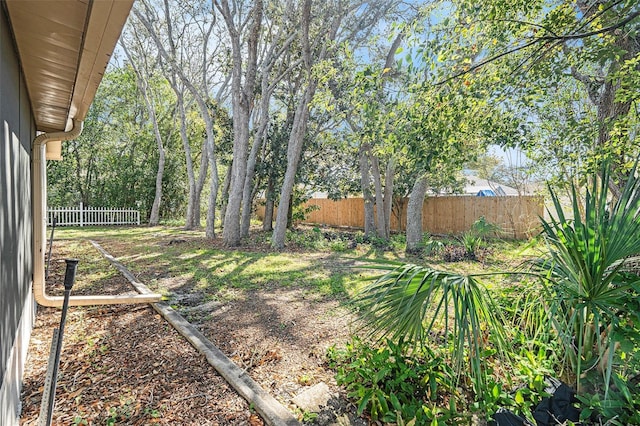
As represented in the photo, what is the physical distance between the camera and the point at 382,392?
2049 millimetres

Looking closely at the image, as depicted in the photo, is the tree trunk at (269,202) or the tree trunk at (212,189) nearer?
the tree trunk at (212,189)

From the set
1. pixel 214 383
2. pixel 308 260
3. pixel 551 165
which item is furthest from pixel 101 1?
pixel 551 165

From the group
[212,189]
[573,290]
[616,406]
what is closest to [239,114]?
[212,189]

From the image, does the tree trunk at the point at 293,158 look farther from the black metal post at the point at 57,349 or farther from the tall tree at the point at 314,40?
the black metal post at the point at 57,349

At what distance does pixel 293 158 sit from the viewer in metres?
8.21

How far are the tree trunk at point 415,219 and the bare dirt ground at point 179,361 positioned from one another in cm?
457

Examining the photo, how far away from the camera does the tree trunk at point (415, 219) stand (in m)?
8.13

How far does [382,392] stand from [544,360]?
1.23 meters

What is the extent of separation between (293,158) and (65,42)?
6.44 metres

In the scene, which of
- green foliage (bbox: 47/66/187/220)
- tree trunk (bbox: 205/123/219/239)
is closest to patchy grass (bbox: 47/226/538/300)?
tree trunk (bbox: 205/123/219/239)

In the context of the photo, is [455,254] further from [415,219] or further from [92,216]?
[92,216]

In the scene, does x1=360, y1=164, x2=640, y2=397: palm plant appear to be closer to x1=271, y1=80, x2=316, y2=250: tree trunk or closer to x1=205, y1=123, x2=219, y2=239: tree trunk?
x1=271, y1=80, x2=316, y2=250: tree trunk

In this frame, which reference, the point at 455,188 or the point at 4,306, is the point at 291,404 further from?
the point at 455,188

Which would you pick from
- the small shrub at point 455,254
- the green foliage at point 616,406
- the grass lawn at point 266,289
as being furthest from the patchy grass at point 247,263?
the green foliage at point 616,406
